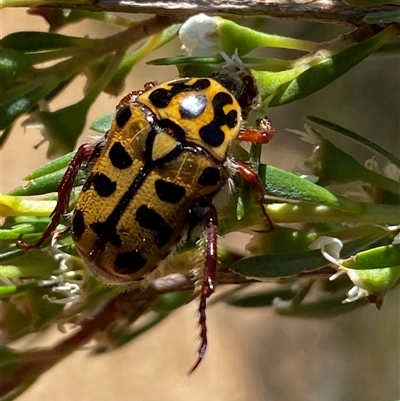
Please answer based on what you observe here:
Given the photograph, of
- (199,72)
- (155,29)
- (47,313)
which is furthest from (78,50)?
(47,313)

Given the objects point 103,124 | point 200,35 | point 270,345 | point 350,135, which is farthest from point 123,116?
point 270,345

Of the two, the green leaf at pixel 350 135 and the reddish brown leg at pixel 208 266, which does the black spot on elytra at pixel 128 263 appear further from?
Answer: the green leaf at pixel 350 135

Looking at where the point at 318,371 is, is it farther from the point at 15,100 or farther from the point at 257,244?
A: the point at 15,100

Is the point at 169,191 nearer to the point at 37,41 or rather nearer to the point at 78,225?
the point at 78,225

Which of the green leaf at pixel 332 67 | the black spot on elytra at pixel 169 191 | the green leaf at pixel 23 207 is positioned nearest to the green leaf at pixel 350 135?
the green leaf at pixel 332 67

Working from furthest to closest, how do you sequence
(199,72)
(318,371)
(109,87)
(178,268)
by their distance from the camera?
(318,371)
(109,87)
(178,268)
(199,72)

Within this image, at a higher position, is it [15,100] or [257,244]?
[15,100]

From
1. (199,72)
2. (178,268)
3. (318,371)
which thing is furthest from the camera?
(318,371)
